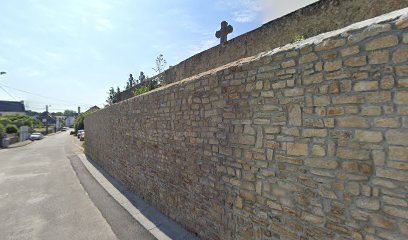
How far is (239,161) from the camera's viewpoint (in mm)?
3689

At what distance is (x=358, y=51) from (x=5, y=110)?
81488mm

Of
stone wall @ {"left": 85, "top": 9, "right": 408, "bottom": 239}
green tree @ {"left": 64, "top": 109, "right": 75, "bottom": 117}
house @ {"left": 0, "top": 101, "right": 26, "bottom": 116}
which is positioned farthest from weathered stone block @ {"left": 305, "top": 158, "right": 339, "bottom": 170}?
green tree @ {"left": 64, "top": 109, "right": 75, "bottom": 117}

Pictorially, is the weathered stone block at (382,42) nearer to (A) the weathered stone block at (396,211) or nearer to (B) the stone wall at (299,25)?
(A) the weathered stone block at (396,211)

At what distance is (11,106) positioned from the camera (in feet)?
218

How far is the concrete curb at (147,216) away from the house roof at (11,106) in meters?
73.2

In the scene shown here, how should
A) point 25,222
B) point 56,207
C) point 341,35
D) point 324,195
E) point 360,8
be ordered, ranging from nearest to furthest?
point 341,35 < point 324,195 < point 360,8 < point 25,222 < point 56,207

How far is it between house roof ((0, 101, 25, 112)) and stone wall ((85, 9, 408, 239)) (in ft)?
257

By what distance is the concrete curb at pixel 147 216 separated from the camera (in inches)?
196

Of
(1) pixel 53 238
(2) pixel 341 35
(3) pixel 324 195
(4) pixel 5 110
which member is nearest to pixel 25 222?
(1) pixel 53 238

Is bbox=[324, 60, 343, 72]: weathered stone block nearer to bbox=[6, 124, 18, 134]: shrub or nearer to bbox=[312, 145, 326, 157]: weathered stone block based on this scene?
bbox=[312, 145, 326, 157]: weathered stone block

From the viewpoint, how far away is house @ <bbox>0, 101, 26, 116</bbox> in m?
64.0

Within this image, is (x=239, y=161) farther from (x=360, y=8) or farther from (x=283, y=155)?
(x=360, y=8)

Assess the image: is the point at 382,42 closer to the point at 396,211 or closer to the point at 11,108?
the point at 396,211

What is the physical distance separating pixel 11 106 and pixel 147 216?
7892 centimetres
